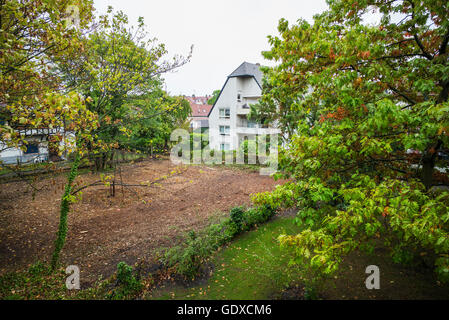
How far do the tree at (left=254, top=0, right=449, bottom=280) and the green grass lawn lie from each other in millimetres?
1963

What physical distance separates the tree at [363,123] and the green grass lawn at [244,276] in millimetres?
1963

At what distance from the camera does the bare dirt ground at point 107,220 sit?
7324mm

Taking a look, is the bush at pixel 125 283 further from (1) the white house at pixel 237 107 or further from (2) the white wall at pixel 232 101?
(2) the white wall at pixel 232 101

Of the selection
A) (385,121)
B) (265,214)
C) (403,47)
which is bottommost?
(265,214)

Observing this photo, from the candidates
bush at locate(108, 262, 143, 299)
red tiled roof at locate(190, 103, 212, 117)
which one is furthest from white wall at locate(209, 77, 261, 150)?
red tiled roof at locate(190, 103, 212, 117)

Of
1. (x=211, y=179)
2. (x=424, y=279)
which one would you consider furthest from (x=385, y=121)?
(x=211, y=179)

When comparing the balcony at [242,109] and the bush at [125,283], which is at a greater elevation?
the balcony at [242,109]

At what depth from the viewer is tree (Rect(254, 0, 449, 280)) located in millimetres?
3330

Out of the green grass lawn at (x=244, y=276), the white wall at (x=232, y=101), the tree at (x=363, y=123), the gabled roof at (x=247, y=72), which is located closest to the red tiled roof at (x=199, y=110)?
the white wall at (x=232, y=101)

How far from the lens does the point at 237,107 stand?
27750 millimetres

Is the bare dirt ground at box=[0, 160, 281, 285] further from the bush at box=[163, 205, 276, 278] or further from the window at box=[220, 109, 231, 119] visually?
the window at box=[220, 109, 231, 119]

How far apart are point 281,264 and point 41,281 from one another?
21.5 feet

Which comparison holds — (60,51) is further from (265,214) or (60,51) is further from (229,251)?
(265,214)

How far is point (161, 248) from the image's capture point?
7672 mm
